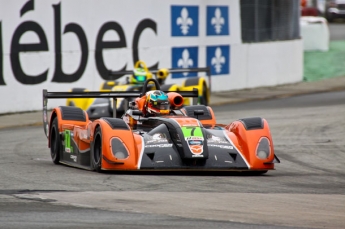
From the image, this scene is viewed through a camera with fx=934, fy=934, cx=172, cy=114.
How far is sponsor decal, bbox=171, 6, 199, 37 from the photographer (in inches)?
1064

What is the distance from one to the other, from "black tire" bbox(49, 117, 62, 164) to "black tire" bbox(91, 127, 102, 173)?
1.52 metres

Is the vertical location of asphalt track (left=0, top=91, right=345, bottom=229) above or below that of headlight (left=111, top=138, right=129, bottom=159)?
below

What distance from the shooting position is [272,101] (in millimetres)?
26625

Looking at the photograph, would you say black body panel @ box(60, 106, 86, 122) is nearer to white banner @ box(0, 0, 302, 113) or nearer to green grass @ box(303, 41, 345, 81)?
white banner @ box(0, 0, 302, 113)

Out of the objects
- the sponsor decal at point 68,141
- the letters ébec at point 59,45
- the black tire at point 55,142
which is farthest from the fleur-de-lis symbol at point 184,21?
the sponsor decal at point 68,141

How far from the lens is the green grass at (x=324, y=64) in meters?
35.5

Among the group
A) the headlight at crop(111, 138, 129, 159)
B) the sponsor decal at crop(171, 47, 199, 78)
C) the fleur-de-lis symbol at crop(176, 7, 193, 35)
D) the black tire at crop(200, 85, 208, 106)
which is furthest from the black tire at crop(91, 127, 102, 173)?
the fleur-de-lis symbol at crop(176, 7, 193, 35)

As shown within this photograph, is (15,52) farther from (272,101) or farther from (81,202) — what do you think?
(81,202)

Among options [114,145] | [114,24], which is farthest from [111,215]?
[114,24]

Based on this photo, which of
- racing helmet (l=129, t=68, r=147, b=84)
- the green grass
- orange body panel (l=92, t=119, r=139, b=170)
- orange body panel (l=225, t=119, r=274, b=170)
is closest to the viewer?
orange body panel (l=92, t=119, r=139, b=170)

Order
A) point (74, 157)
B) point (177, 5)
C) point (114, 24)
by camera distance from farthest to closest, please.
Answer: point (177, 5) → point (114, 24) → point (74, 157)

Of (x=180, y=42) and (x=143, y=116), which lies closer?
(x=143, y=116)

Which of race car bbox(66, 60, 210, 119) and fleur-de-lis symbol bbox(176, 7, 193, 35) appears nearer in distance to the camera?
race car bbox(66, 60, 210, 119)

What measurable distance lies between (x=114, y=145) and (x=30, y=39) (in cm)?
1177
